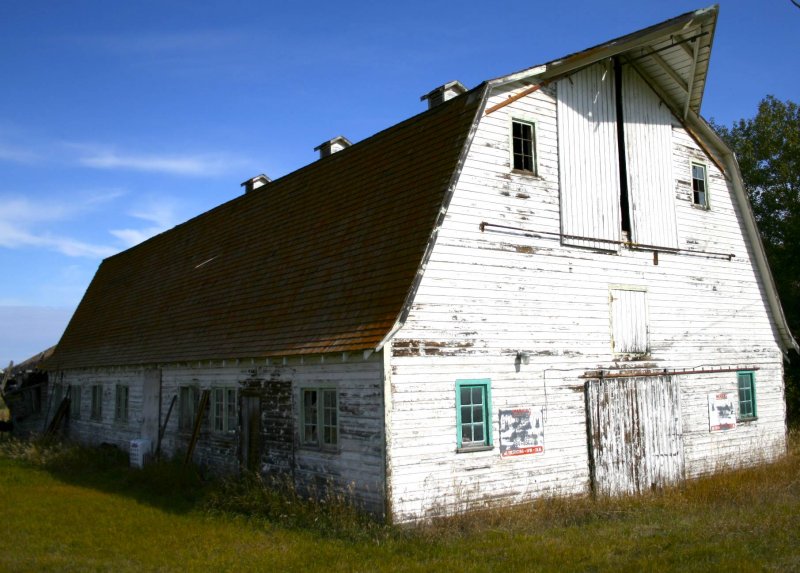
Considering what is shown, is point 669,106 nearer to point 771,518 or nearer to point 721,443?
point 721,443

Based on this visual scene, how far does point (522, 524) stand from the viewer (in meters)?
11.2

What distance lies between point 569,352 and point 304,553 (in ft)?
20.2

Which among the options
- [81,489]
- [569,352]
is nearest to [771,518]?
[569,352]

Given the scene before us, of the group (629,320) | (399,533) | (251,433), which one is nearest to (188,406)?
(251,433)

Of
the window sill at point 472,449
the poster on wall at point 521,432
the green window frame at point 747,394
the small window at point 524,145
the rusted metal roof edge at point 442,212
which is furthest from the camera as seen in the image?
the green window frame at point 747,394

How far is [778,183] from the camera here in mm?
27312

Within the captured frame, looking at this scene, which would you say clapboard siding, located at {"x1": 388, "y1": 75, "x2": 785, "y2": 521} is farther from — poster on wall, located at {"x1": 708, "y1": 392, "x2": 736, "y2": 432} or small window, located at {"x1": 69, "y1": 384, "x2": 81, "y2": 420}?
small window, located at {"x1": 69, "y1": 384, "x2": 81, "y2": 420}

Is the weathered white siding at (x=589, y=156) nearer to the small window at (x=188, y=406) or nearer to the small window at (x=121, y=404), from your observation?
the small window at (x=188, y=406)

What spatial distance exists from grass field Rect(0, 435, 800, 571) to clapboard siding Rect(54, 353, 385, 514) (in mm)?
525

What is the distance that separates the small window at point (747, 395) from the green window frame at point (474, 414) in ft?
24.2

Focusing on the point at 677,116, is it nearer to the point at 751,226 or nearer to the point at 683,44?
the point at 683,44

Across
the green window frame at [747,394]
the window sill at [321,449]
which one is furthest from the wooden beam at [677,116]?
the window sill at [321,449]

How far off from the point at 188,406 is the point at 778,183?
885 inches

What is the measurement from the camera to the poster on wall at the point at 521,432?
12.4m
